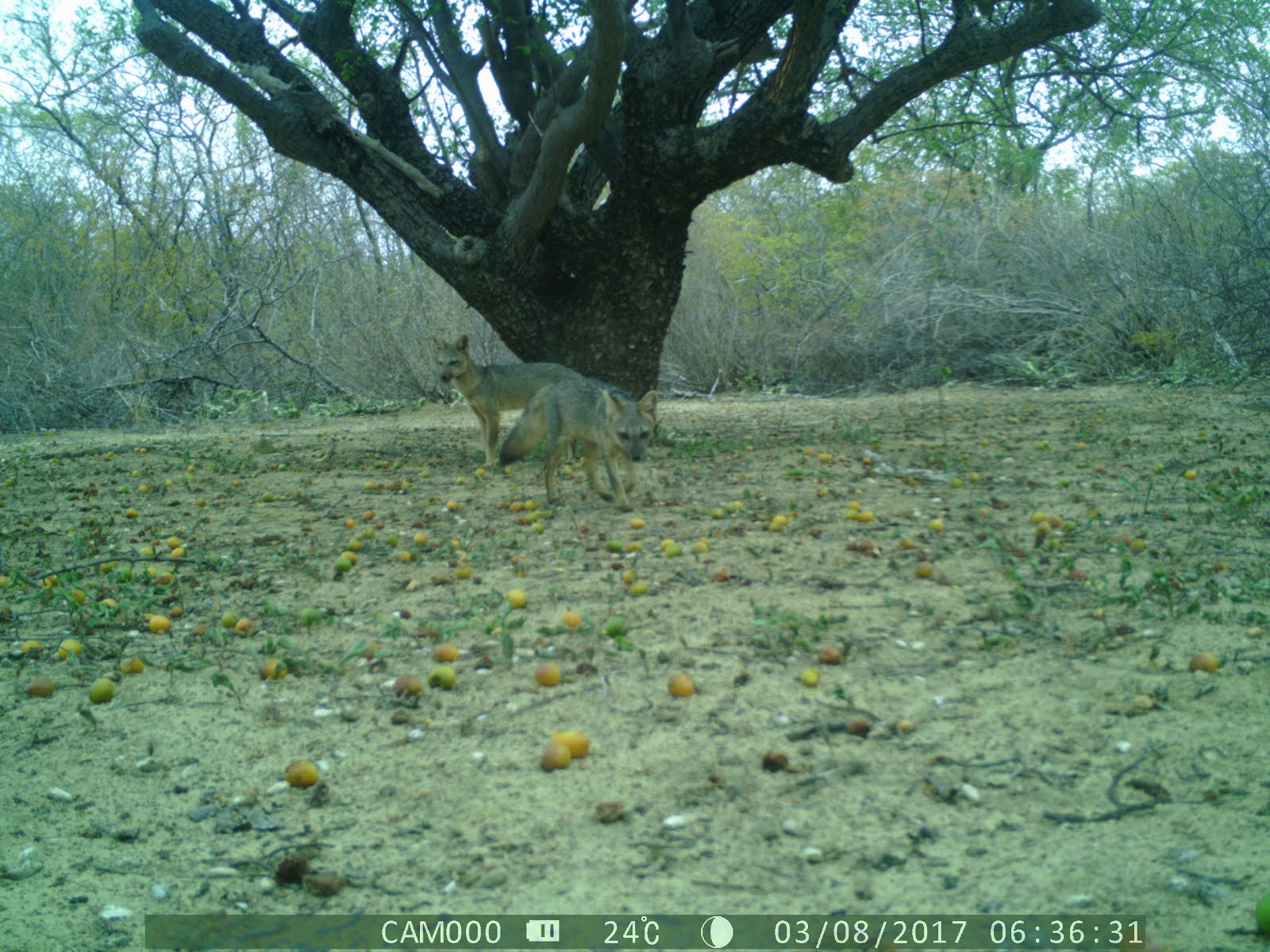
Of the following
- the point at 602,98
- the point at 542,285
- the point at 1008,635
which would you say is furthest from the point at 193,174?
the point at 1008,635

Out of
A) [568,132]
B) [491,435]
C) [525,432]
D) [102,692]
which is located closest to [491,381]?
[491,435]

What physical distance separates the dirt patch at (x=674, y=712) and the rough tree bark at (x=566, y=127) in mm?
3192

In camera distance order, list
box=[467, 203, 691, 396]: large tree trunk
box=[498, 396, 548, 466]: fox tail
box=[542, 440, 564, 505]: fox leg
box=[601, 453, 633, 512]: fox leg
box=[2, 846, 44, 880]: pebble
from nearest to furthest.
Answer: box=[2, 846, 44, 880]: pebble → box=[601, 453, 633, 512]: fox leg → box=[542, 440, 564, 505]: fox leg → box=[498, 396, 548, 466]: fox tail → box=[467, 203, 691, 396]: large tree trunk

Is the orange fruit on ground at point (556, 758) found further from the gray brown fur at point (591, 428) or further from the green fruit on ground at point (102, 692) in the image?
the gray brown fur at point (591, 428)

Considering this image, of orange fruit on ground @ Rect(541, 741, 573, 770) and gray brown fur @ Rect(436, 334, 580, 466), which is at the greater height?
gray brown fur @ Rect(436, 334, 580, 466)

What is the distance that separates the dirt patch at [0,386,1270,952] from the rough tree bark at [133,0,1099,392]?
319cm

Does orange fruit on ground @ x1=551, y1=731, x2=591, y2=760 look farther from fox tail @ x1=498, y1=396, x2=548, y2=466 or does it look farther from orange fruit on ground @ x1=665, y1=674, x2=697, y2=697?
fox tail @ x1=498, y1=396, x2=548, y2=466

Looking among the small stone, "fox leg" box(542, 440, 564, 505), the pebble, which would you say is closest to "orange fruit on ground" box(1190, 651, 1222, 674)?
the small stone

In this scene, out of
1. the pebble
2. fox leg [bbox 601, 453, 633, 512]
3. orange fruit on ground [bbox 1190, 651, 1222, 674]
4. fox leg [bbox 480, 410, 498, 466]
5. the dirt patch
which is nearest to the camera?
the dirt patch

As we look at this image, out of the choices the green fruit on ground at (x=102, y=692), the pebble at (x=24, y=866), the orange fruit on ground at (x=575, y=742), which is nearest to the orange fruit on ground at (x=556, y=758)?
the orange fruit on ground at (x=575, y=742)

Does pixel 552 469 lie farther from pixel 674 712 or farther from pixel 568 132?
pixel 674 712

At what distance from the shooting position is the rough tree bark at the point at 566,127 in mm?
8086

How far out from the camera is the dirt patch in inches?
97.7

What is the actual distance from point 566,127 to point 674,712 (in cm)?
568
